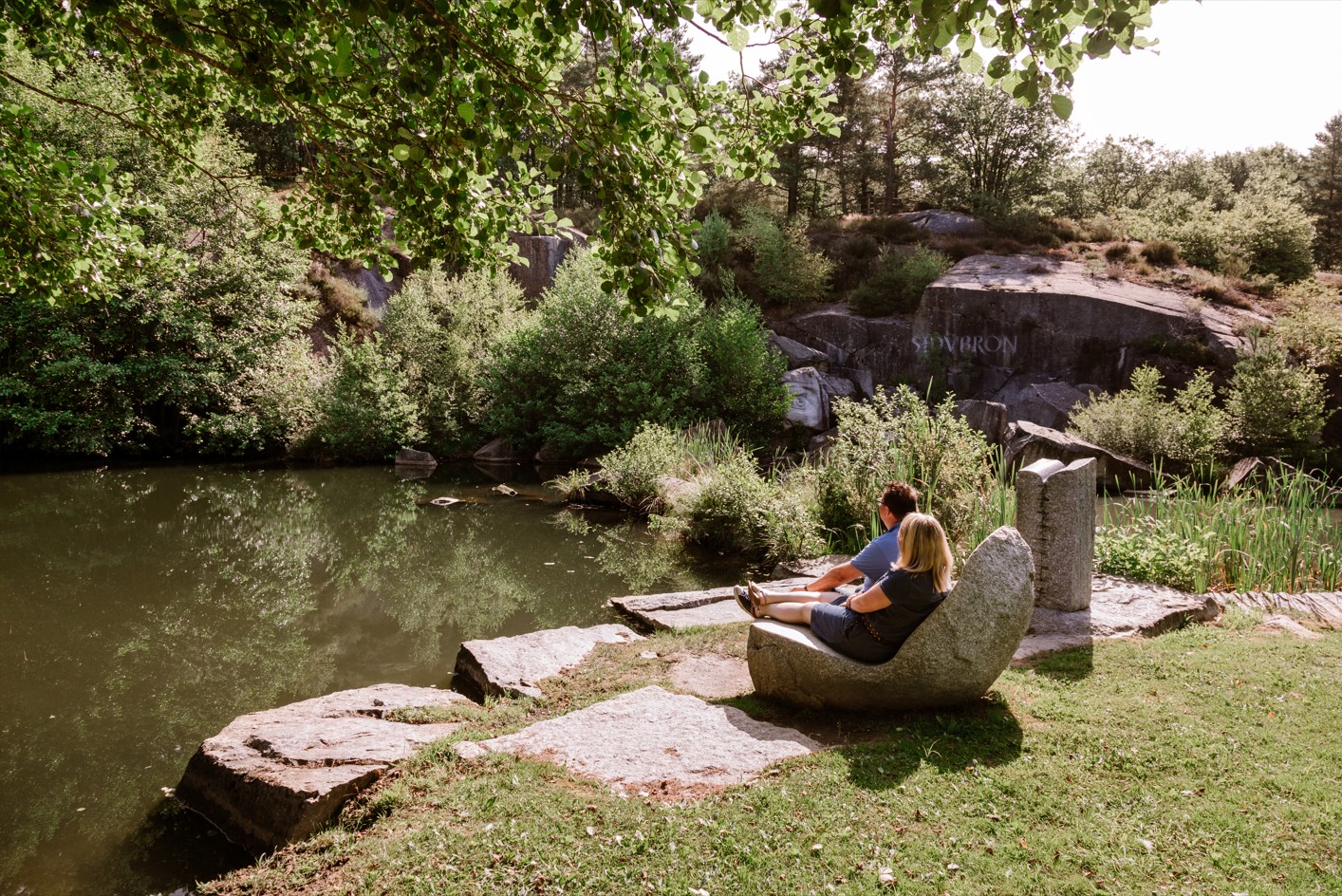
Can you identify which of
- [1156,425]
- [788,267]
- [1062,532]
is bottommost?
[1156,425]

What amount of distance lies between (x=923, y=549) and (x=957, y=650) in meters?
0.61

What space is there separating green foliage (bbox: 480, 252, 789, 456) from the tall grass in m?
13.3

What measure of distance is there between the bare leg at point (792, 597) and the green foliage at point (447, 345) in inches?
744

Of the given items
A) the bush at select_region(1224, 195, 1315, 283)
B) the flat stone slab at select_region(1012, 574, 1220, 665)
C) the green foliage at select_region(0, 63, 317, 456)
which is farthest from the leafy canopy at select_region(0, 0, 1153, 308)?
the bush at select_region(1224, 195, 1315, 283)

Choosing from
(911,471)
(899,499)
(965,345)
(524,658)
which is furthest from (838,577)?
(965,345)

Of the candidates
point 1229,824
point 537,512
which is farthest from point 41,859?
point 537,512

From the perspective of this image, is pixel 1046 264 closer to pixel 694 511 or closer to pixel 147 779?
pixel 694 511

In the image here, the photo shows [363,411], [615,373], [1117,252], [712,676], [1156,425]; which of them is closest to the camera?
[712,676]

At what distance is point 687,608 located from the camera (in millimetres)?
8266

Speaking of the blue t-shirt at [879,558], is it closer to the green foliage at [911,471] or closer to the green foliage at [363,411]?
the green foliage at [911,471]

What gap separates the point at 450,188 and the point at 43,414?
2016 centimetres

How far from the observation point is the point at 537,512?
604 inches

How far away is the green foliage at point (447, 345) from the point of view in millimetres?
23453

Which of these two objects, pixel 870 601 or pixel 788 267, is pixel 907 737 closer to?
pixel 870 601
